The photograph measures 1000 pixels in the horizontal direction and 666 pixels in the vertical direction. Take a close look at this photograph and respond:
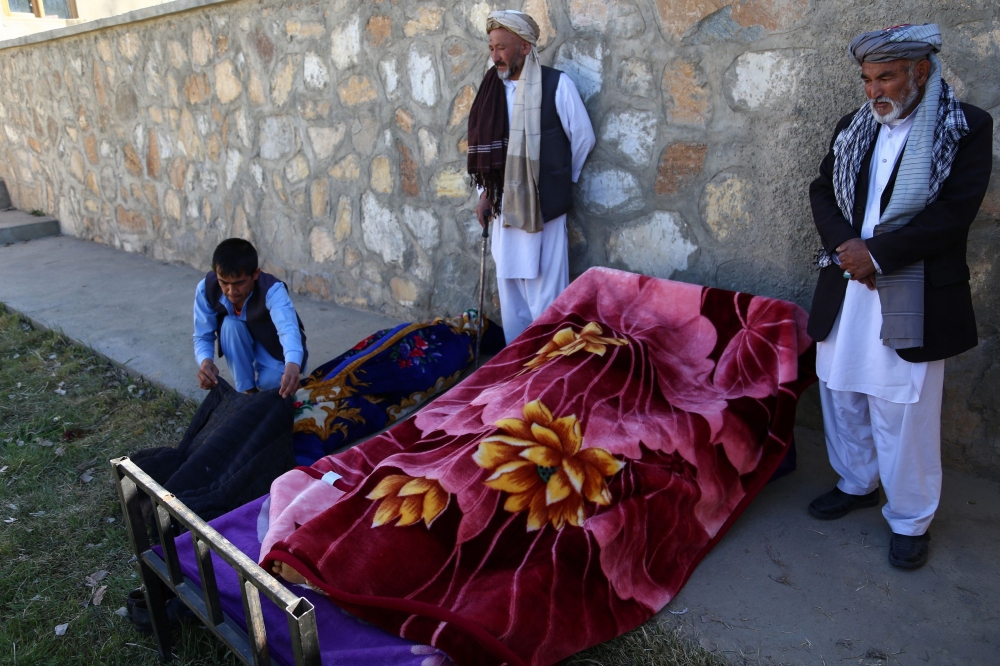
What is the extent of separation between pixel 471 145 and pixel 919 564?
260 cm

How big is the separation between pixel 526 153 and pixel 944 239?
1.88 m

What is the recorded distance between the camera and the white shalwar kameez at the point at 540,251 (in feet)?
11.3


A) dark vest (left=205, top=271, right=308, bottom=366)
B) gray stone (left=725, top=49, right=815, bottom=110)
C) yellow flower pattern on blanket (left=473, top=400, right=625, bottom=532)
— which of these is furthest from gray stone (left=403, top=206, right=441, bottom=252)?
yellow flower pattern on blanket (left=473, top=400, right=625, bottom=532)

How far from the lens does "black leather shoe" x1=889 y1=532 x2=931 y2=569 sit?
231cm

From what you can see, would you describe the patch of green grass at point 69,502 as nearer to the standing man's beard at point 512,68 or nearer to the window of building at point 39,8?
the standing man's beard at point 512,68

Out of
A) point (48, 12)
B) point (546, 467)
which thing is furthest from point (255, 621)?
point (48, 12)

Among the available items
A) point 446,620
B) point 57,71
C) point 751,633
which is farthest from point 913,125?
point 57,71

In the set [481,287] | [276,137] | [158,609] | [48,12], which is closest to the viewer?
[158,609]

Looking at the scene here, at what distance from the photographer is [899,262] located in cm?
215

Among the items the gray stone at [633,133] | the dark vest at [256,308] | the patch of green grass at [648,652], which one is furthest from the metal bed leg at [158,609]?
the gray stone at [633,133]

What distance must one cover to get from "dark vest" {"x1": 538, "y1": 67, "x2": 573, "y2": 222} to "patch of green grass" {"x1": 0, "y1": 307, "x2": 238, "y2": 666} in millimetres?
2021

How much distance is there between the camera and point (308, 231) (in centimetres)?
530

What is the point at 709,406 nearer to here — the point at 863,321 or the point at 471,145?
the point at 863,321

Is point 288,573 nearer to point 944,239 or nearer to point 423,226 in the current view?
point 944,239
